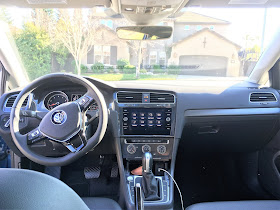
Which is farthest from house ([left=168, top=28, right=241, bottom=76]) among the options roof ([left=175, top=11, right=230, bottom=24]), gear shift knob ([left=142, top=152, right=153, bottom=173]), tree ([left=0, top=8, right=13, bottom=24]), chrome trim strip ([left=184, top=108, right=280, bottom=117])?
tree ([left=0, top=8, right=13, bottom=24])

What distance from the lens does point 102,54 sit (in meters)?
2.99

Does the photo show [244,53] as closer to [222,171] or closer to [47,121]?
[222,171]

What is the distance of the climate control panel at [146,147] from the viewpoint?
2.61 metres

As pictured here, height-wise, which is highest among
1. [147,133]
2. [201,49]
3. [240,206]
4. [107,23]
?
[107,23]

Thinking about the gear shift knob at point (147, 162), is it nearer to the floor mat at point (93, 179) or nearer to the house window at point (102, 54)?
the floor mat at point (93, 179)


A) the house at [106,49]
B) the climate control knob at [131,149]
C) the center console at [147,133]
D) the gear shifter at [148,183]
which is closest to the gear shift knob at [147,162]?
the gear shifter at [148,183]

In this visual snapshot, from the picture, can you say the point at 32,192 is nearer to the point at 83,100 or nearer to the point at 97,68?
the point at 83,100

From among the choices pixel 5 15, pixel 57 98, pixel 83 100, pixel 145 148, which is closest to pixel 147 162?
pixel 145 148

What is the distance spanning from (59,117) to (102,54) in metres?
1.26

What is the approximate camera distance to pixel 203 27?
311cm

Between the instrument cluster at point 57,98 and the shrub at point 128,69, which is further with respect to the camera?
the shrub at point 128,69

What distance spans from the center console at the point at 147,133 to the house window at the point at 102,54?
0.60 m

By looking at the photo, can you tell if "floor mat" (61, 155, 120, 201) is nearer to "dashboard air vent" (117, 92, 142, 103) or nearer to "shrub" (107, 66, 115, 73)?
"dashboard air vent" (117, 92, 142, 103)

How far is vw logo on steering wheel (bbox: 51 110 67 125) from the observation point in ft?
6.19
